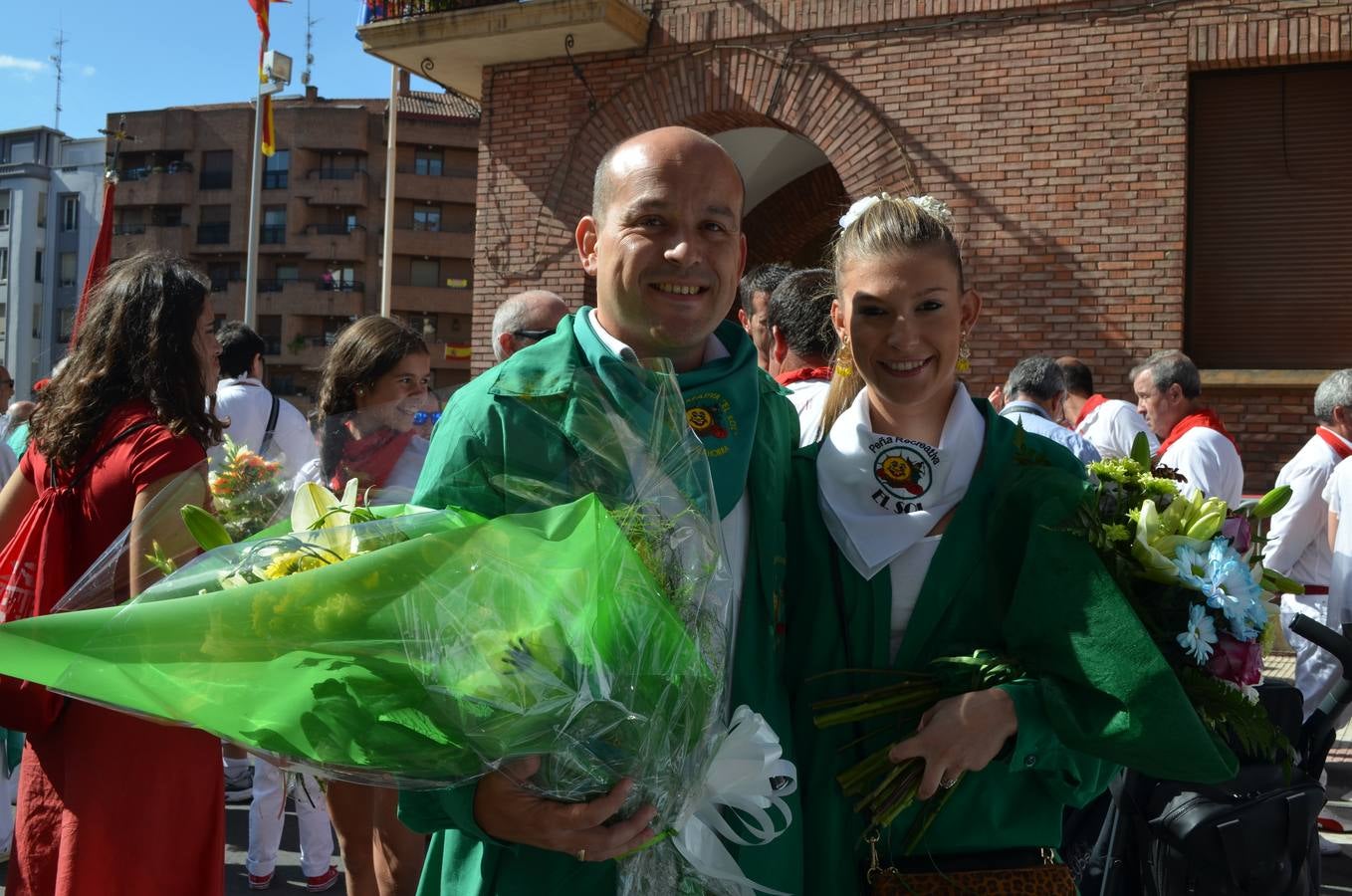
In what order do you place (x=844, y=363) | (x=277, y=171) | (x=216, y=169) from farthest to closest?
1. (x=216, y=169)
2. (x=277, y=171)
3. (x=844, y=363)

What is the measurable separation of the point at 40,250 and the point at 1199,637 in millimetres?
89859

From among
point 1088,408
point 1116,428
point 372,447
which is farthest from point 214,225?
point 372,447

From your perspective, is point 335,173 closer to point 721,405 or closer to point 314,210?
point 314,210

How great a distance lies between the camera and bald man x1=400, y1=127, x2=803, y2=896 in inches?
77.0

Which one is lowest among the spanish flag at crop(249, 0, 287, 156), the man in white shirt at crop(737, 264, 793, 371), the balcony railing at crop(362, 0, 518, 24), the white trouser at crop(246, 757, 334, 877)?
the white trouser at crop(246, 757, 334, 877)

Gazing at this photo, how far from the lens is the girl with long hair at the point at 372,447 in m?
3.51

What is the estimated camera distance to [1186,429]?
Result: 273 inches

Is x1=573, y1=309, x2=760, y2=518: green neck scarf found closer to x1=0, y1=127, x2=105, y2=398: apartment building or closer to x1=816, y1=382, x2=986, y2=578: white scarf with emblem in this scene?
x1=816, y1=382, x2=986, y2=578: white scarf with emblem

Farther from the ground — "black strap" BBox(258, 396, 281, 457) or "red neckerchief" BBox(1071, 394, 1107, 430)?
"red neckerchief" BBox(1071, 394, 1107, 430)


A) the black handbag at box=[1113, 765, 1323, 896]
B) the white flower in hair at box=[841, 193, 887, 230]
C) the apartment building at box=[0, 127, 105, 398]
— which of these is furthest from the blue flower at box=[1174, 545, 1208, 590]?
the apartment building at box=[0, 127, 105, 398]

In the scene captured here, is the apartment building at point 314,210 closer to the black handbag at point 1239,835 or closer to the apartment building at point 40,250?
the apartment building at point 40,250

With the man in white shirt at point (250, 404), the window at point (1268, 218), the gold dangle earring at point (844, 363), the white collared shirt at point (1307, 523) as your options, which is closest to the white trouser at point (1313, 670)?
the white collared shirt at point (1307, 523)

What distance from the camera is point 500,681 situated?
1556mm

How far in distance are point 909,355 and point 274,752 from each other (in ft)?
4.46
